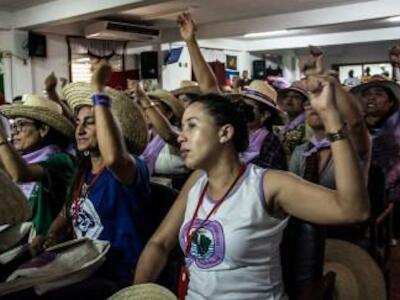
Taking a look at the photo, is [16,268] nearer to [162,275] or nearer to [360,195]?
[162,275]

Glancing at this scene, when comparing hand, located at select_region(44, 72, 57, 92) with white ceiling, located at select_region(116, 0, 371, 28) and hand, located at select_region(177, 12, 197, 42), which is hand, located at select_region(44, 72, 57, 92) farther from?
white ceiling, located at select_region(116, 0, 371, 28)

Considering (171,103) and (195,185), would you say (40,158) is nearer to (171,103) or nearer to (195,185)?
(195,185)

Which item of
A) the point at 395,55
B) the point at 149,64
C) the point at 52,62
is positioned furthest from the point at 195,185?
the point at 149,64

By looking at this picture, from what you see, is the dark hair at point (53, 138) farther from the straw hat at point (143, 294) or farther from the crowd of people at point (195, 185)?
the straw hat at point (143, 294)

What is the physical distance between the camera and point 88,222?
1779 millimetres

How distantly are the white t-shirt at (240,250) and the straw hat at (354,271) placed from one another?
0.74 m

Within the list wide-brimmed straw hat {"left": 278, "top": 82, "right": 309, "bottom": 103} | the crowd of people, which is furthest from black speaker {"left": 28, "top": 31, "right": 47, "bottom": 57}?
the crowd of people

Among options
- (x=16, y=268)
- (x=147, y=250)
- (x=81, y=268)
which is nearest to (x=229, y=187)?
(x=147, y=250)

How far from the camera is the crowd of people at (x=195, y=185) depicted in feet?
4.46

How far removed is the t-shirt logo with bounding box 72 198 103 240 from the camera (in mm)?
1759

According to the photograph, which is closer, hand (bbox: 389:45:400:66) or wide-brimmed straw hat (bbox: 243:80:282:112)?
wide-brimmed straw hat (bbox: 243:80:282:112)

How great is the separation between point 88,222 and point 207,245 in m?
0.53

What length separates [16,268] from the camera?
1190 millimetres

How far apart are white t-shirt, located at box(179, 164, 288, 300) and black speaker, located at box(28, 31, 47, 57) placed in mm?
7191
